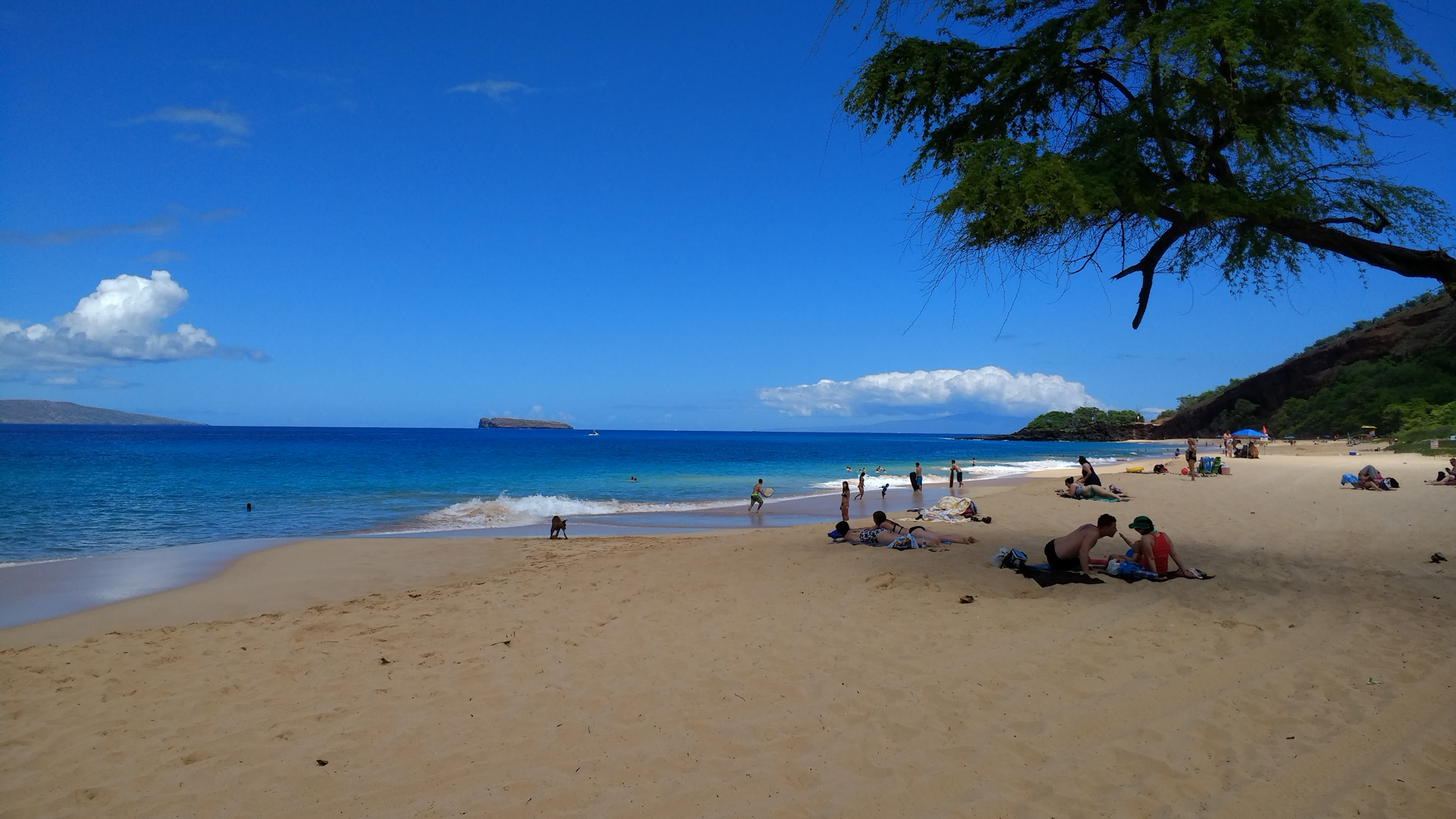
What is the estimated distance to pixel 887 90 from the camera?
23.9 feet

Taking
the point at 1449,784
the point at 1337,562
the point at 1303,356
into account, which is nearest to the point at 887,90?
the point at 1449,784

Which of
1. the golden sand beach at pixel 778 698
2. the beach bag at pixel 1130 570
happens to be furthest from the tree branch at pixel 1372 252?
the beach bag at pixel 1130 570

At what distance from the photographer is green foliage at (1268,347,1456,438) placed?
154 feet

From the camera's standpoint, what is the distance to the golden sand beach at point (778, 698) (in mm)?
3951

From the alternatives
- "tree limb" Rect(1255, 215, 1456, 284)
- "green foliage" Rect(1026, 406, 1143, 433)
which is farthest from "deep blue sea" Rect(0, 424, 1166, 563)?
"green foliage" Rect(1026, 406, 1143, 433)

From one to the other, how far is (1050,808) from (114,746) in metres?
6.42

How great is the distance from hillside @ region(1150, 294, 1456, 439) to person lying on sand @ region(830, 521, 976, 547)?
51.7 metres

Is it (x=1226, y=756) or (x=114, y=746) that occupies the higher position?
(x=1226, y=756)

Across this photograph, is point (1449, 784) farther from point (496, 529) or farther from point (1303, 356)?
point (1303, 356)

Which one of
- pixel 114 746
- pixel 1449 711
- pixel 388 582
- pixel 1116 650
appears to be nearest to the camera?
pixel 1449 711

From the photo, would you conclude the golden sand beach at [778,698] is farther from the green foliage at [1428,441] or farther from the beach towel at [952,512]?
the green foliage at [1428,441]

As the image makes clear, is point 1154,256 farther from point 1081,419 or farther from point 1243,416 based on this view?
point 1081,419

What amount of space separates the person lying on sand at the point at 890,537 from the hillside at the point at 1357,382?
51.7 metres

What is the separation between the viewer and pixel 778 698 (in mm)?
5316
